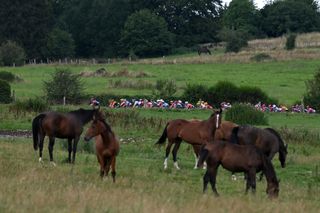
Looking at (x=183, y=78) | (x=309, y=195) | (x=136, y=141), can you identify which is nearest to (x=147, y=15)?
(x=183, y=78)

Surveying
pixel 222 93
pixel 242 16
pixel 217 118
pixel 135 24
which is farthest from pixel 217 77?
pixel 242 16

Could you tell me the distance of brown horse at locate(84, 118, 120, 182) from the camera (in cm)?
1692

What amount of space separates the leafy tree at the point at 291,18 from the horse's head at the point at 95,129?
99.3m

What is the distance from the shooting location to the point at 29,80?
196 feet

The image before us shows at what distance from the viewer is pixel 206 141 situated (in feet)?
70.1

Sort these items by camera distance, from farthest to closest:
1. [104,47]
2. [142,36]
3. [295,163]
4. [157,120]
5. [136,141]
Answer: [104,47] → [142,36] → [157,120] → [136,141] → [295,163]

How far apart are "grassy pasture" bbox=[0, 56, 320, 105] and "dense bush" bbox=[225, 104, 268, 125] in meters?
10.7

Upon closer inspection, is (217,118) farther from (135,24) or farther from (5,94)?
(135,24)

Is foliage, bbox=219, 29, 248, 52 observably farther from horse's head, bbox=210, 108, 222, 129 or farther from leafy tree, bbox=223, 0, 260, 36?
horse's head, bbox=210, 108, 222, 129

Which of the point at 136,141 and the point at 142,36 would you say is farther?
the point at 142,36

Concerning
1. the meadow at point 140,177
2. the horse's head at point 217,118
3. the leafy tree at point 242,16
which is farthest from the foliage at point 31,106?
the leafy tree at point 242,16

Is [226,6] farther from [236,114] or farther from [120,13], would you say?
[236,114]

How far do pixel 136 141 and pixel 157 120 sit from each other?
17.4 feet

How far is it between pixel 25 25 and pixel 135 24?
55.5ft
